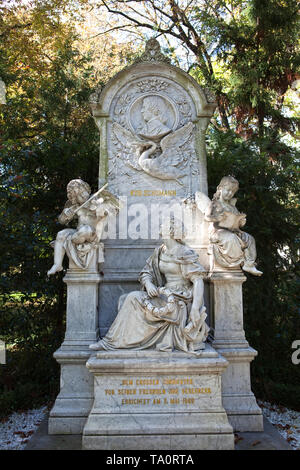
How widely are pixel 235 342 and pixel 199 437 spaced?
1.29 meters

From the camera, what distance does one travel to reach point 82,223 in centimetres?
521

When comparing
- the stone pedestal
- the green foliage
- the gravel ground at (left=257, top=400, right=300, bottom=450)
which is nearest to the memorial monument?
the stone pedestal

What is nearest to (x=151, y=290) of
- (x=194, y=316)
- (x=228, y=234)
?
(x=194, y=316)

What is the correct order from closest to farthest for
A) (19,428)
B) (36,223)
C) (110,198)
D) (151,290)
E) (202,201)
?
(151,290) → (19,428) → (110,198) → (202,201) → (36,223)

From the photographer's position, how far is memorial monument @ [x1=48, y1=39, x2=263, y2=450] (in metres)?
4.19

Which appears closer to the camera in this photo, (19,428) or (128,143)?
(19,428)

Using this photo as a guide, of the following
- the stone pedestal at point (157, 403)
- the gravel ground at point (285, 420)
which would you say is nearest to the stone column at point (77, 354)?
the stone pedestal at point (157, 403)

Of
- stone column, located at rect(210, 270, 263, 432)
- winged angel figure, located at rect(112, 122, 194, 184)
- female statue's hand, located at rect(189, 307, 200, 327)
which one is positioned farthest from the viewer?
winged angel figure, located at rect(112, 122, 194, 184)

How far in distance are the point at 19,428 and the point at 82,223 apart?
2715 millimetres

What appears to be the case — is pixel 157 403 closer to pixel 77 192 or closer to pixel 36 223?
pixel 77 192

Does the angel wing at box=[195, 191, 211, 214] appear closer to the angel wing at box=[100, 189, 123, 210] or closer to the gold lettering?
the angel wing at box=[100, 189, 123, 210]

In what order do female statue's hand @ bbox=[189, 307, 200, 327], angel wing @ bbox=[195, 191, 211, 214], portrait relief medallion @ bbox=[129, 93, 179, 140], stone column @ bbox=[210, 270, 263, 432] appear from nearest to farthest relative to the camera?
female statue's hand @ bbox=[189, 307, 200, 327] < stone column @ bbox=[210, 270, 263, 432] < angel wing @ bbox=[195, 191, 211, 214] < portrait relief medallion @ bbox=[129, 93, 179, 140]

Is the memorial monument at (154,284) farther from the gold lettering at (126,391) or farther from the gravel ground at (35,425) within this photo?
the gravel ground at (35,425)
